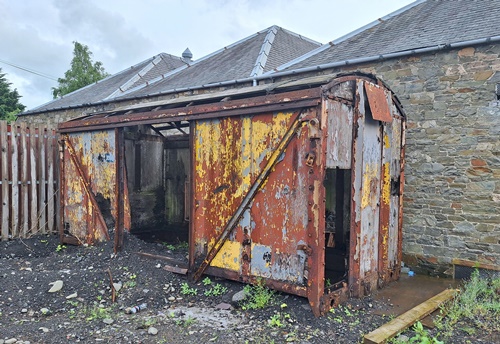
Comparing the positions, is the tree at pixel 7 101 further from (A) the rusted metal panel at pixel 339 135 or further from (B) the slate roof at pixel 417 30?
(A) the rusted metal panel at pixel 339 135

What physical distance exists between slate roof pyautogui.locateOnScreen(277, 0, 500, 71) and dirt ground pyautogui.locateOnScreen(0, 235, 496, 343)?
470cm

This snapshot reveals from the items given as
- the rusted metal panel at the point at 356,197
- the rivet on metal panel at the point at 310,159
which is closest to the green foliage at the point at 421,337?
the rusted metal panel at the point at 356,197

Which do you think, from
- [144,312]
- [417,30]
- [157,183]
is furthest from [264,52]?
[144,312]

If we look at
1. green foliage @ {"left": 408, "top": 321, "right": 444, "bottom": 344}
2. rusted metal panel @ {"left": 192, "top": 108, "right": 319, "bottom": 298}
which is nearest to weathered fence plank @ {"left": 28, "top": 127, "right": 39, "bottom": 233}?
rusted metal panel @ {"left": 192, "top": 108, "right": 319, "bottom": 298}

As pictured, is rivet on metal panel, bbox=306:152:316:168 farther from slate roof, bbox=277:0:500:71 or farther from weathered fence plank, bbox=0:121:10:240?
weathered fence plank, bbox=0:121:10:240

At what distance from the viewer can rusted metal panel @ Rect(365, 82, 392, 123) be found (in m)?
4.62

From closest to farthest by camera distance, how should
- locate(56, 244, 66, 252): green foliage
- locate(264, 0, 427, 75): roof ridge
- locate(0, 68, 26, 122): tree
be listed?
1. locate(56, 244, 66, 252): green foliage
2. locate(264, 0, 427, 75): roof ridge
3. locate(0, 68, 26, 122): tree

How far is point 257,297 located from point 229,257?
0.69 meters

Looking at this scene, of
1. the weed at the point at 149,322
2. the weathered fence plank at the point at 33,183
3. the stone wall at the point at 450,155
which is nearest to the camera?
the weed at the point at 149,322

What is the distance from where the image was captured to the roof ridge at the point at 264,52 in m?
9.74

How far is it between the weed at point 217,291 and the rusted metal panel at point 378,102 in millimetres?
2889

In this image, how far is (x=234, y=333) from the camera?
3.68 m

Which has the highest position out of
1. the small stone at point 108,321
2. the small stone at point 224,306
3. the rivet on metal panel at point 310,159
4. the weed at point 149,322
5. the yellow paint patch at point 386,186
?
the rivet on metal panel at point 310,159

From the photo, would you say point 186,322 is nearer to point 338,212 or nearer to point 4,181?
point 338,212
